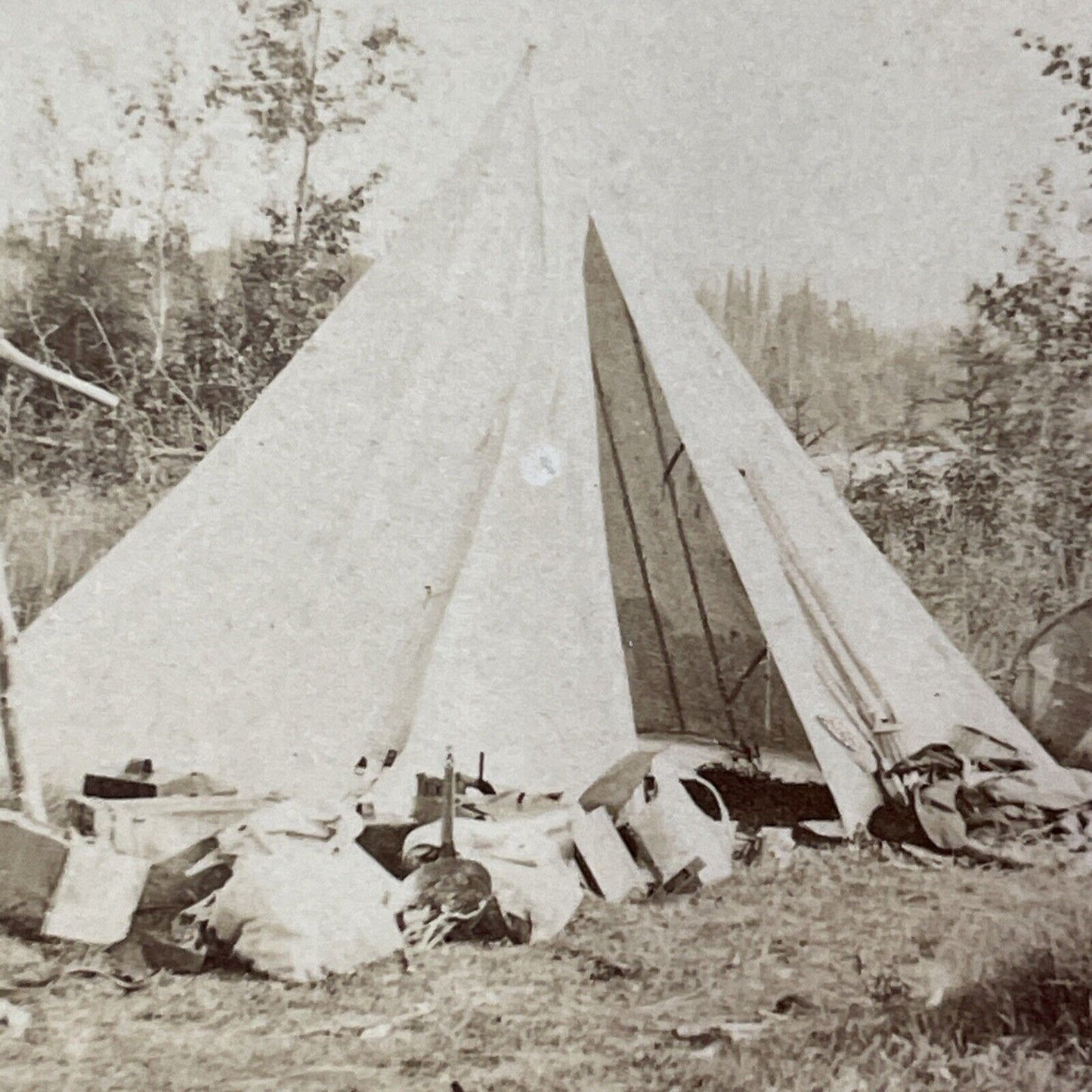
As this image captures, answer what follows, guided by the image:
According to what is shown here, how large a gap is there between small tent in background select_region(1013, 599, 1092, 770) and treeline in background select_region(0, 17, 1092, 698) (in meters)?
0.05

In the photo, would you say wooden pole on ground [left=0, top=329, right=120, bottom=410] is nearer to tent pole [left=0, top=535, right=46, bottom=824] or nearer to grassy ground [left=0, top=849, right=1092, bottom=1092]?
tent pole [left=0, top=535, right=46, bottom=824]

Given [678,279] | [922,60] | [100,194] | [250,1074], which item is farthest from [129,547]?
[922,60]

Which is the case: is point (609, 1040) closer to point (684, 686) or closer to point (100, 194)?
point (684, 686)

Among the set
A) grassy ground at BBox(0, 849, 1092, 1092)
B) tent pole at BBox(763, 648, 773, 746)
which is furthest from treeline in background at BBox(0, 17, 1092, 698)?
grassy ground at BBox(0, 849, 1092, 1092)

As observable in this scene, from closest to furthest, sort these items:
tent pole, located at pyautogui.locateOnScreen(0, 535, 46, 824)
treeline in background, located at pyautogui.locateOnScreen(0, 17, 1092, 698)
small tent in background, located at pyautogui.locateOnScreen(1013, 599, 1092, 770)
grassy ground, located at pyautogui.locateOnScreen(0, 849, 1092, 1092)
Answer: grassy ground, located at pyautogui.locateOnScreen(0, 849, 1092, 1092), tent pole, located at pyautogui.locateOnScreen(0, 535, 46, 824), treeline in background, located at pyautogui.locateOnScreen(0, 17, 1092, 698), small tent in background, located at pyautogui.locateOnScreen(1013, 599, 1092, 770)

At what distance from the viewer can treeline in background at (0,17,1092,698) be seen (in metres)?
2.75

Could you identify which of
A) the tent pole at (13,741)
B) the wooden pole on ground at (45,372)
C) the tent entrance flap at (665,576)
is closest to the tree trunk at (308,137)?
the wooden pole on ground at (45,372)

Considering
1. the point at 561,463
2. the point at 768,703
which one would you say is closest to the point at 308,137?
the point at 561,463

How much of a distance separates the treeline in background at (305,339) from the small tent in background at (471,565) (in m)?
0.09

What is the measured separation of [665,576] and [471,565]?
83cm

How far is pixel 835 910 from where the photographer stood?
2605 mm

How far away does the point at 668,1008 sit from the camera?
2381 millimetres

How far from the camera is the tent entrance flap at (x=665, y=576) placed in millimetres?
3027

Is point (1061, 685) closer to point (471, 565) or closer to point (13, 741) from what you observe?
point (471, 565)
